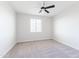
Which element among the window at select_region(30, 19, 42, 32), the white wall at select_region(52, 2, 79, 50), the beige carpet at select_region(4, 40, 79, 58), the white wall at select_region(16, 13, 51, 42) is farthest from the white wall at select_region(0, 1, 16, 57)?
the white wall at select_region(52, 2, 79, 50)

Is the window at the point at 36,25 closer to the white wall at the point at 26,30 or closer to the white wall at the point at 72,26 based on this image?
the white wall at the point at 26,30

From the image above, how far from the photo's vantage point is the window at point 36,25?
6738 mm

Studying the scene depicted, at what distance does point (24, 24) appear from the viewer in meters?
6.30

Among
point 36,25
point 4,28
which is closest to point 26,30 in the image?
point 36,25

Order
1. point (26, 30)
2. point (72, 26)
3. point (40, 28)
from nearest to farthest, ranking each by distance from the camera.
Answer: point (72, 26), point (26, 30), point (40, 28)

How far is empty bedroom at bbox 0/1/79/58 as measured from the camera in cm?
350

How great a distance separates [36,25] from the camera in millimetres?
6992

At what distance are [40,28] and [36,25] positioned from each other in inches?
21.7

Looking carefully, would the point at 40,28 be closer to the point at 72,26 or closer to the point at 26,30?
the point at 26,30

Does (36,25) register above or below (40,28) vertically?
above

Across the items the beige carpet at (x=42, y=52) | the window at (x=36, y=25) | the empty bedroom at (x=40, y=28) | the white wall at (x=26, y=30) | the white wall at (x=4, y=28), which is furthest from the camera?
the window at (x=36, y=25)

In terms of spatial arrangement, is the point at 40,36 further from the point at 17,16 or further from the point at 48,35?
the point at 17,16

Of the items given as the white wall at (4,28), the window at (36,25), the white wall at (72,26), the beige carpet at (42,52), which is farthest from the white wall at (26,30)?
the white wall at (72,26)

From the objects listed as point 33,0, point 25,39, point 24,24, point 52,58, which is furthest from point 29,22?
point 52,58
